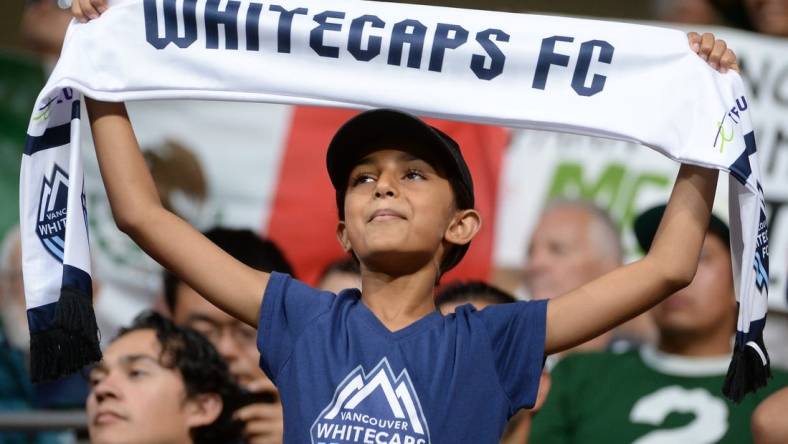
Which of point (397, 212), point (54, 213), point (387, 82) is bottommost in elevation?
point (54, 213)

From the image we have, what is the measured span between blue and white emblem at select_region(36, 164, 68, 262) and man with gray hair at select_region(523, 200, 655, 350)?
8.41 ft

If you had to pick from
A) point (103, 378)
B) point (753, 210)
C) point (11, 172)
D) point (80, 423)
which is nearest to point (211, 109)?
point (11, 172)

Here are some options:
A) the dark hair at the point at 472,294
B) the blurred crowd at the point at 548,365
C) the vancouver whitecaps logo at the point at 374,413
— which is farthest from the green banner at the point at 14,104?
the vancouver whitecaps logo at the point at 374,413

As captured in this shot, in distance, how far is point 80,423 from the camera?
4363 mm

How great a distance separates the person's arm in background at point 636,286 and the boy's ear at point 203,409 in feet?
4.78

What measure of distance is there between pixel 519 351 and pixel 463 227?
327mm

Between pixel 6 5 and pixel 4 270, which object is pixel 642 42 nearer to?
pixel 4 270

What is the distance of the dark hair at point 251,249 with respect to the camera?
4.42 metres

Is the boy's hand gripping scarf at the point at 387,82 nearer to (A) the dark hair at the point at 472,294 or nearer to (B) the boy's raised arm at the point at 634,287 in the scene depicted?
(B) the boy's raised arm at the point at 634,287

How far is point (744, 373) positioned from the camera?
110 inches

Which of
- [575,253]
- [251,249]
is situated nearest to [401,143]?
[251,249]

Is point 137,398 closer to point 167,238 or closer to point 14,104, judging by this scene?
point 167,238

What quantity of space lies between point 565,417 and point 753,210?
155 centimetres

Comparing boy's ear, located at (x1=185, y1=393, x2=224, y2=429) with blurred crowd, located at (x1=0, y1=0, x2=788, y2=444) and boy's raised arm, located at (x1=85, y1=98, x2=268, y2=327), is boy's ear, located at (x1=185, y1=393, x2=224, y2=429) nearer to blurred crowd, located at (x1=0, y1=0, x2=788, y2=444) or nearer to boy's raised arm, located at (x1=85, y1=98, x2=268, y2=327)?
blurred crowd, located at (x1=0, y1=0, x2=788, y2=444)
